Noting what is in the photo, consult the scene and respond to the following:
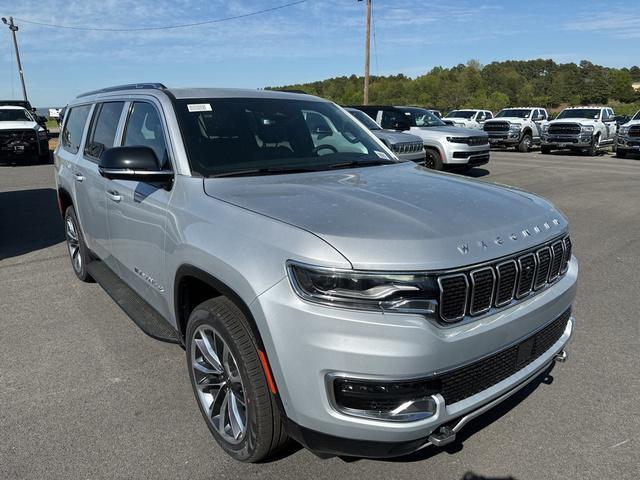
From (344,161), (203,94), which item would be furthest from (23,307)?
(344,161)

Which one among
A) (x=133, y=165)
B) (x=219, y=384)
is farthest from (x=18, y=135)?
(x=219, y=384)

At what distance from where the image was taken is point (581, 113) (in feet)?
76.7

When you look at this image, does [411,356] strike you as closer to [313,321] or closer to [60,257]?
[313,321]

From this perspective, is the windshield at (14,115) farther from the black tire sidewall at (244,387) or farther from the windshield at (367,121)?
the black tire sidewall at (244,387)

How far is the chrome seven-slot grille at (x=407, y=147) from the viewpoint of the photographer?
35.2 feet

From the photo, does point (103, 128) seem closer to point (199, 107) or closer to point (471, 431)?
point (199, 107)

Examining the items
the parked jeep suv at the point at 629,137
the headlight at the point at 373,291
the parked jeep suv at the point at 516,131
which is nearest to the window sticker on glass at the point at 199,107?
the headlight at the point at 373,291

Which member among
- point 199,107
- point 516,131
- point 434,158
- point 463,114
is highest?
point 199,107

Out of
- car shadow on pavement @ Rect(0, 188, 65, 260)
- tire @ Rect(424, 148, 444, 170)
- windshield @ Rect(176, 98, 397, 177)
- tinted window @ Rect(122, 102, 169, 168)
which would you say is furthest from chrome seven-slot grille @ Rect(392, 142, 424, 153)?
tinted window @ Rect(122, 102, 169, 168)

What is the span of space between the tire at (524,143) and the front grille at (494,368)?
23.4 meters

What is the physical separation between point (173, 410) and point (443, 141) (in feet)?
36.3

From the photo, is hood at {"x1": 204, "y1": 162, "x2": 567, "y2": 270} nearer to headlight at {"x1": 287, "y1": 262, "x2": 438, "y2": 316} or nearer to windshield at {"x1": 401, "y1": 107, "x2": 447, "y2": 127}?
headlight at {"x1": 287, "y1": 262, "x2": 438, "y2": 316}

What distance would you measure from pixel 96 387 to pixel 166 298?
0.85 meters

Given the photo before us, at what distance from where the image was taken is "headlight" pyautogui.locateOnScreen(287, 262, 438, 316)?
6.78 ft
